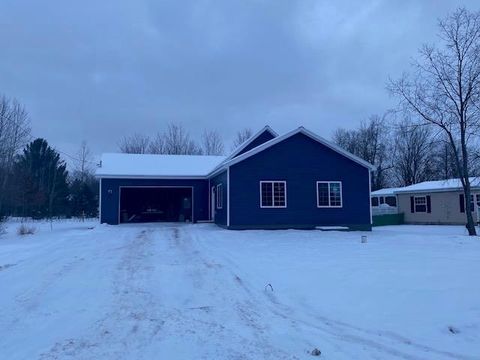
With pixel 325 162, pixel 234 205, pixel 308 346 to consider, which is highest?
pixel 325 162

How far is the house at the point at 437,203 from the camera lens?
30172 mm

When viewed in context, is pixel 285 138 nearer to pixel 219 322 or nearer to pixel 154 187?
pixel 154 187

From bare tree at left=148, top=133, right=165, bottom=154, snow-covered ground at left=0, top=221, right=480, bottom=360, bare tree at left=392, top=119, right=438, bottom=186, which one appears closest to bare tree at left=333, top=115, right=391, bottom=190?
bare tree at left=392, top=119, right=438, bottom=186

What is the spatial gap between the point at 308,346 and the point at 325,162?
697 inches

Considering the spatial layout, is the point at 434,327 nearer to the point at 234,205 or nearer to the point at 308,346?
the point at 308,346

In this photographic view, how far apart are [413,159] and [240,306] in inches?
1879

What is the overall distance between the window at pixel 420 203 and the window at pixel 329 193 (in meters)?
13.5

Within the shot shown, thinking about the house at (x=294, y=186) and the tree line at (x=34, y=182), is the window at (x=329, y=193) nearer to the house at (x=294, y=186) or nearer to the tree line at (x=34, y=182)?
the house at (x=294, y=186)

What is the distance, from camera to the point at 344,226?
2217 cm

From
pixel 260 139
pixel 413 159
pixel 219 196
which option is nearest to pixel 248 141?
pixel 260 139

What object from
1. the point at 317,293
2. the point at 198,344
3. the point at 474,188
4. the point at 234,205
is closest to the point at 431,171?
the point at 474,188

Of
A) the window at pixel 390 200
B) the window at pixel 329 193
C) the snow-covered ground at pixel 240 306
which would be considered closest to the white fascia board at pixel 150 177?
the window at pixel 329 193

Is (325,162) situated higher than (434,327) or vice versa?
(325,162)

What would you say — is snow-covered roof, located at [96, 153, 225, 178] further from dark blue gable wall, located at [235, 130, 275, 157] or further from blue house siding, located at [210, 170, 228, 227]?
dark blue gable wall, located at [235, 130, 275, 157]
